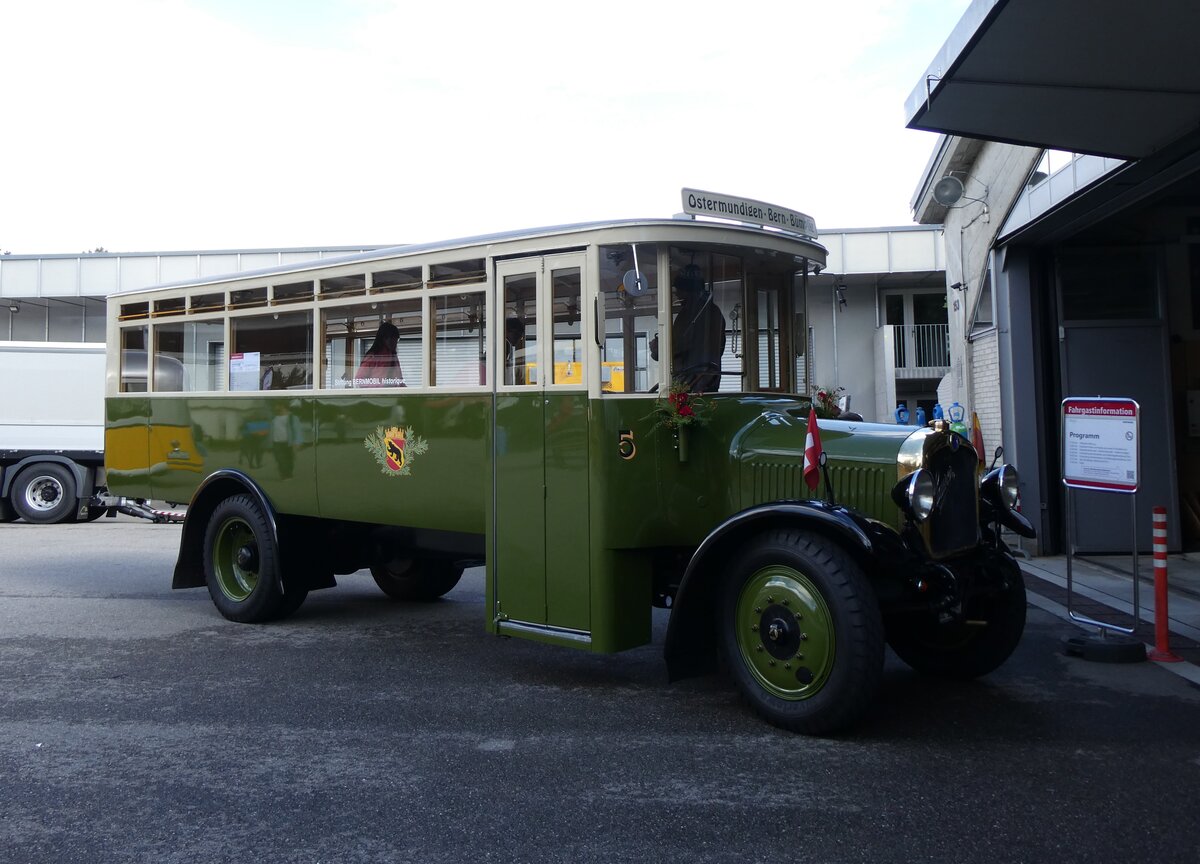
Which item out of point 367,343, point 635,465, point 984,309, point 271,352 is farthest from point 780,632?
point 984,309

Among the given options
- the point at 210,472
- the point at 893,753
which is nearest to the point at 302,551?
the point at 210,472

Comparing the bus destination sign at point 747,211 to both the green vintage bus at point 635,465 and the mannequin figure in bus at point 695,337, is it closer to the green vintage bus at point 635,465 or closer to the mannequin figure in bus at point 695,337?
the green vintage bus at point 635,465

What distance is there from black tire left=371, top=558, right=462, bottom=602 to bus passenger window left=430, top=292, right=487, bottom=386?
8.87 ft

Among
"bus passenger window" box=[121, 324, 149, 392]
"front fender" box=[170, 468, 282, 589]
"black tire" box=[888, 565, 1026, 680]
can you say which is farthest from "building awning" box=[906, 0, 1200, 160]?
"bus passenger window" box=[121, 324, 149, 392]

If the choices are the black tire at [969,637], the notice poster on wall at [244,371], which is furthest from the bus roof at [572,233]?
the black tire at [969,637]

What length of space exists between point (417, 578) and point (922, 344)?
70.8 feet

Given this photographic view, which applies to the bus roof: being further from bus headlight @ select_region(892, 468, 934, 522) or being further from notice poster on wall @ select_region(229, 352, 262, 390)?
bus headlight @ select_region(892, 468, 934, 522)

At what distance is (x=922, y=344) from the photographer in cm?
2727

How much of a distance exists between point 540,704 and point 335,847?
76.3 inches

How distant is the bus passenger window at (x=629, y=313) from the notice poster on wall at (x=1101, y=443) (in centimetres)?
338

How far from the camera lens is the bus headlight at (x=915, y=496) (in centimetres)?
484

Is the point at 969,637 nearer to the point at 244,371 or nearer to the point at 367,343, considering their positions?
the point at 367,343

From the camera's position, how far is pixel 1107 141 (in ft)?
25.9

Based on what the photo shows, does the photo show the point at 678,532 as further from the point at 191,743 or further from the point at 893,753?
the point at 191,743
